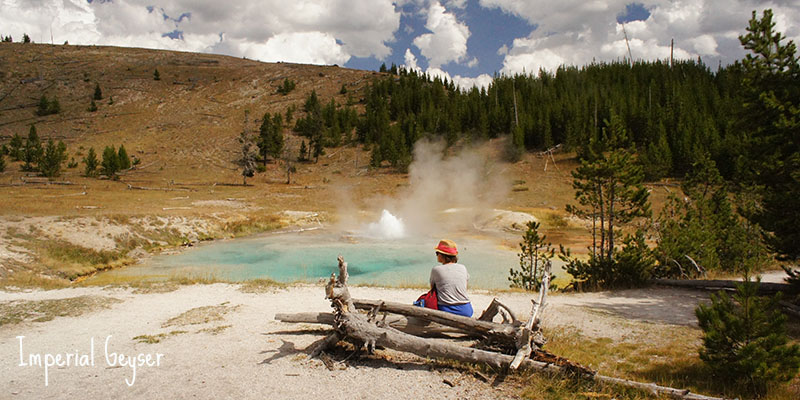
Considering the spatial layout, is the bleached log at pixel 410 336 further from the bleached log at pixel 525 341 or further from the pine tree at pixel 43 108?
the pine tree at pixel 43 108

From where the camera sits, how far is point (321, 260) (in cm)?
2217

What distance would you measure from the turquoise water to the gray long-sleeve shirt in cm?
832

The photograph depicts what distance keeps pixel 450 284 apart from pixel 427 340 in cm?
102

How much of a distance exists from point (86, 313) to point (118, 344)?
3.33 metres

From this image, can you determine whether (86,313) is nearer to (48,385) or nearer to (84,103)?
(48,385)

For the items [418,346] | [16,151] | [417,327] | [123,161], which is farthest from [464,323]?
[16,151]

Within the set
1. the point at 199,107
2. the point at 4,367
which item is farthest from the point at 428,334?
the point at 199,107

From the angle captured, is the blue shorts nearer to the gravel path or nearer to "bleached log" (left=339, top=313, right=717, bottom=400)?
"bleached log" (left=339, top=313, right=717, bottom=400)

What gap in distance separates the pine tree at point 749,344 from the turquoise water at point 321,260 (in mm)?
9906

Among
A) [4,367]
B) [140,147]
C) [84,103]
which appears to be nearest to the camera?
[4,367]

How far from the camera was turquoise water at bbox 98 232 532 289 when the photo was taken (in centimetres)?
1828

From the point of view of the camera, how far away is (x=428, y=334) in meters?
7.64

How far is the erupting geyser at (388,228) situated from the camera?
30.4 metres

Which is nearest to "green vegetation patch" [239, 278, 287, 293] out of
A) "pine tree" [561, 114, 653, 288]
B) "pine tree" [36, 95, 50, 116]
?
"pine tree" [561, 114, 653, 288]
